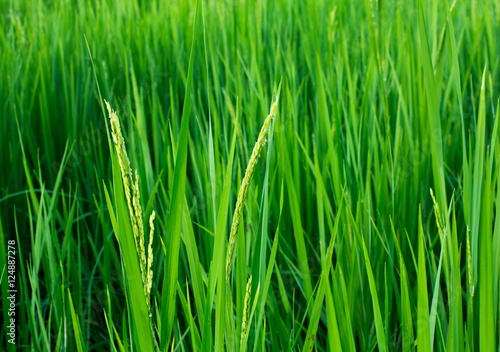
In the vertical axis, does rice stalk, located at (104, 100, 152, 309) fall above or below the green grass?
above

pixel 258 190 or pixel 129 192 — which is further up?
pixel 129 192

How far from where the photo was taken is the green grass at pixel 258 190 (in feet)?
1.95

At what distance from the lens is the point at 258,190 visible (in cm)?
102

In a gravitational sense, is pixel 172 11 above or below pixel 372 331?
above

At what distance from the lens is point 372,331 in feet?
2.81

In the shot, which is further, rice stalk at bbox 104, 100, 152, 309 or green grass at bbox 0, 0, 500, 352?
green grass at bbox 0, 0, 500, 352

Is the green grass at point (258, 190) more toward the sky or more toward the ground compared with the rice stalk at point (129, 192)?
more toward the ground

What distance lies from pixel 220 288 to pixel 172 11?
1.93 meters

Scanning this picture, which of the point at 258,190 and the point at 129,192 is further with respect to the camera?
the point at 258,190

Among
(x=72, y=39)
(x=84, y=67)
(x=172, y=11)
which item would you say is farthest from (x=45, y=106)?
(x=172, y=11)

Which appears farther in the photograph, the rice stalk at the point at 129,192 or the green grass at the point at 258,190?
the green grass at the point at 258,190

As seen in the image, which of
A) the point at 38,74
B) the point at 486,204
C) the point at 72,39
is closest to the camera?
the point at 486,204

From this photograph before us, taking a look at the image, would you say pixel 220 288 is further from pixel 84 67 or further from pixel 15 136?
pixel 84 67

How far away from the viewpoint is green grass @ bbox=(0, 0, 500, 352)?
595mm
